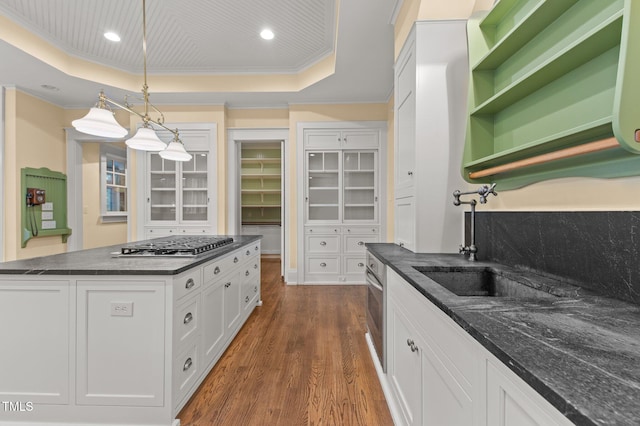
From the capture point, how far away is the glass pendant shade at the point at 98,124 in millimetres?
1685

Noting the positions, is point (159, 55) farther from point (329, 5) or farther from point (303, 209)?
point (303, 209)

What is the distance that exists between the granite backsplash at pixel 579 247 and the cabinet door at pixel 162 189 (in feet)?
14.5

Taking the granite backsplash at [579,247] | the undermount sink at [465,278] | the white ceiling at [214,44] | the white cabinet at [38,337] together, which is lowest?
the white cabinet at [38,337]

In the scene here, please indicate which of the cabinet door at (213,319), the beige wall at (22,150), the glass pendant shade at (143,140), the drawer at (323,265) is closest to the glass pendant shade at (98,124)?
the glass pendant shade at (143,140)

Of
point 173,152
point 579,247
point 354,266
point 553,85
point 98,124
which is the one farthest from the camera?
point 354,266

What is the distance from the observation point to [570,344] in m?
0.59

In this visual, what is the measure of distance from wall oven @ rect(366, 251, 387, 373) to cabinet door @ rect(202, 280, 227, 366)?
1.16 metres

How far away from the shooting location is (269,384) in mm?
1860

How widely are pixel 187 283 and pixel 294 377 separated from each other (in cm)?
100

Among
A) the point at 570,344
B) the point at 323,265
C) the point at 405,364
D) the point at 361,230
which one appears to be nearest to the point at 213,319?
the point at 405,364

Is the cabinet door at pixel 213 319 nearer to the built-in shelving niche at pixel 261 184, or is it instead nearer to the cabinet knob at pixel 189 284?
the cabinet knob at pixel 189 284

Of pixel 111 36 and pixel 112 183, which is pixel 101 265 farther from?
pixel 112 183

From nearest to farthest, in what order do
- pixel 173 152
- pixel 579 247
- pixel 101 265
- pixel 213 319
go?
1. pixel 579 247
2. pixel 101 265
3. pixel 213 319
4. pixel 173 152

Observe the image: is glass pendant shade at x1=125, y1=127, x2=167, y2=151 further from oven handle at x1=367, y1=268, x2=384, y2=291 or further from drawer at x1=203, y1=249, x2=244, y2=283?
oven handle at x1=367, y1=268, x2=384, y2=291
